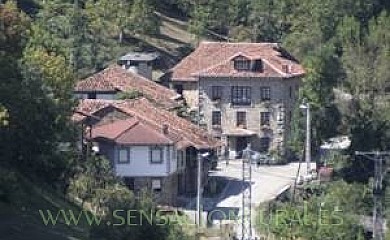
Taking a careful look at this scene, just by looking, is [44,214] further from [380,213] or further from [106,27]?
[106,27]

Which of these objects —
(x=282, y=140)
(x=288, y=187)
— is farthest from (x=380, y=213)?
(x=282, y=140)

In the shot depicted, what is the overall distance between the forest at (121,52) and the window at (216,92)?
3.41m

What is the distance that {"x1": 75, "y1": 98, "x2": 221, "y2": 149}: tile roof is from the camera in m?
42.0

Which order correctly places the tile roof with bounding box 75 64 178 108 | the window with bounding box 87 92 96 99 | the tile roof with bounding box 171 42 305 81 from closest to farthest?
the window with bounding box 87 92 96 99, the tile roof with bounding box 75 64 178 108, the tile roof with bounding box 171 42 305 81

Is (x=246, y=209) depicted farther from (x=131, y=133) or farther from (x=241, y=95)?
(x=241, y=95)

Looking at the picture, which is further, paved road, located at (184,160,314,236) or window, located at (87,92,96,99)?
window, located at (87,92,96,99)

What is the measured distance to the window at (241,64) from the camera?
51812 mm

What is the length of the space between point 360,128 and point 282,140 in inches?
314

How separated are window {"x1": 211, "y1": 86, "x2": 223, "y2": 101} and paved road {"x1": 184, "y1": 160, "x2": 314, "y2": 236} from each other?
10.4ft

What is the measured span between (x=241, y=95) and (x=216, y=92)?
1.04 m

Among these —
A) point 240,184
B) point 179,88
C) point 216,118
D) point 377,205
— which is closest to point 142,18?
point 179,88

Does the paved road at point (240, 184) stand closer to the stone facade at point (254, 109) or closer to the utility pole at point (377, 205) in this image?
→ the stone facade at point (254, 109)

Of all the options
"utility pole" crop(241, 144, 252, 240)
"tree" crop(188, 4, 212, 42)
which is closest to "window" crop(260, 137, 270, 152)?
"utility pole" crop(241, 144, 252, 240)

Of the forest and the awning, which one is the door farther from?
the forest
